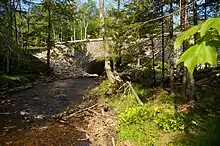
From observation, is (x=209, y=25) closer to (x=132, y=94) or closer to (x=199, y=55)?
(x=199, y=55)

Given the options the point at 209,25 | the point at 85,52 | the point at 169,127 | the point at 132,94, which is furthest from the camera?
the point at 85,52

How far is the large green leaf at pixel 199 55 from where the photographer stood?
983mm

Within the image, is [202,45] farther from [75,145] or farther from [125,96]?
[125,96]

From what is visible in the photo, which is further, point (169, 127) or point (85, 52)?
point (85, 52)

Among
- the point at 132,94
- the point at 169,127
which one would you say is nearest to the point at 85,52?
the point at 132,94

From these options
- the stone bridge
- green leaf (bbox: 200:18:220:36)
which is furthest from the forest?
the stone bridge

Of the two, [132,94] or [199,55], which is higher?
[199,55]

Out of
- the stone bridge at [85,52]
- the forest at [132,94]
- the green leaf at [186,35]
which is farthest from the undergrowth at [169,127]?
the stone bridge at [85,52]

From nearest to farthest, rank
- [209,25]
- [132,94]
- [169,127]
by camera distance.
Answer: [209,25] < [169,127] < [132,94]

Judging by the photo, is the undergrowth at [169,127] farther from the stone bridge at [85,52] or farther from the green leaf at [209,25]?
the stone bridge at [85,52]

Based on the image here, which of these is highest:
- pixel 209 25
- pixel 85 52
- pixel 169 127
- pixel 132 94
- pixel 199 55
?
pixel 85 52

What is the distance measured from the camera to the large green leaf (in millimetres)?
983

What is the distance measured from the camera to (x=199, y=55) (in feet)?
3.28

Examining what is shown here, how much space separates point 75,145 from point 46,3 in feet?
53.2
